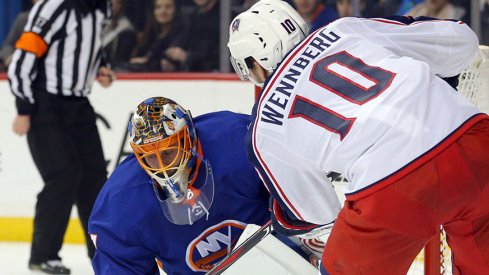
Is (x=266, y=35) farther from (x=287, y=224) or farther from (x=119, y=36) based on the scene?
(x=119, y=36)

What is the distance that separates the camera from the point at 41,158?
13.8 feet

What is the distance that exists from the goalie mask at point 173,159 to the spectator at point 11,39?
261 cm

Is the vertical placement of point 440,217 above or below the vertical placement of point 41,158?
above

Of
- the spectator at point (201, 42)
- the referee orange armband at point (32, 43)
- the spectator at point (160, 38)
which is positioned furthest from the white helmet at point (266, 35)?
the spectator at point (160, 38)

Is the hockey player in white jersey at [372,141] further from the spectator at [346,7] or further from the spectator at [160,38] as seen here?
the spectator at [160,38]

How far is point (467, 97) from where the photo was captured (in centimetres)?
273

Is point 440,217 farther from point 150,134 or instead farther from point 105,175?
point 105,175

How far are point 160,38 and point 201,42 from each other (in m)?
0.19

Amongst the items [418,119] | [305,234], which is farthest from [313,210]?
[418,119]

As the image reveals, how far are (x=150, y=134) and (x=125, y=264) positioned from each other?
0.99 ft

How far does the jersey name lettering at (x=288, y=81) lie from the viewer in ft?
6.52

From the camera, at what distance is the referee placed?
4102mm

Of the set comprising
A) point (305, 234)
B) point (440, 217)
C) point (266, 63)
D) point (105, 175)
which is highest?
point (266, 63)

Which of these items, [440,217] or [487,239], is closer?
[440,217]
